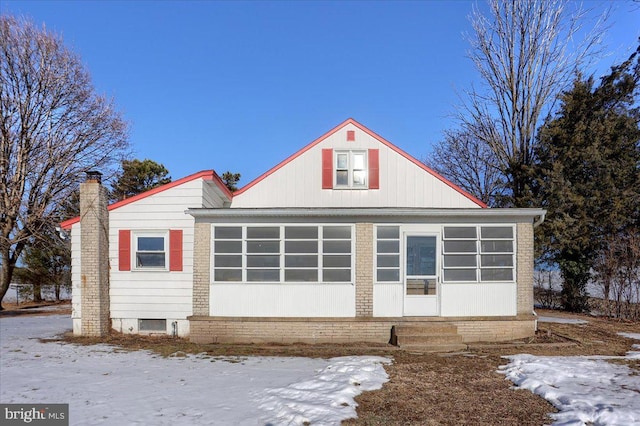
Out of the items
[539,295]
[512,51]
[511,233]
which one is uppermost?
[512,51]

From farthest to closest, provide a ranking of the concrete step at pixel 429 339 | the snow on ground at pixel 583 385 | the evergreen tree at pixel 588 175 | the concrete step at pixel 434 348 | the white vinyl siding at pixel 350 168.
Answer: the evergreen tree at pixel 588 175
the white vinyl siding at pixel 350 168
the concrete step at pixel 429 339
the concrete step at pixel 434 348
the snow on ground at pixel 583 385

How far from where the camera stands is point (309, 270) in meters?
9.80

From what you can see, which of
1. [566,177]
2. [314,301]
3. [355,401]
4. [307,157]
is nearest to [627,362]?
[355,401]

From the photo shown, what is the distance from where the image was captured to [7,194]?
51.8ft

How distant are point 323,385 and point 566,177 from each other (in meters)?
16.0

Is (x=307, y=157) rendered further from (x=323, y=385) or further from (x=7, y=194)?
(x=7, y=194)

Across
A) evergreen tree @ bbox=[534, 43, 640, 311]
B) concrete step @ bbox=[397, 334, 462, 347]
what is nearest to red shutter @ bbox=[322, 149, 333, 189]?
concrete step @ bbox=[397, 334, 462, 347]

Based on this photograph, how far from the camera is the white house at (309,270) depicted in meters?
9.49

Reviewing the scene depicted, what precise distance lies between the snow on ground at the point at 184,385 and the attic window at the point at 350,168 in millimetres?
5381

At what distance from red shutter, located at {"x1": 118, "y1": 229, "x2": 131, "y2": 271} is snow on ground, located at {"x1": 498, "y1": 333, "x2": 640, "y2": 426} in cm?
901

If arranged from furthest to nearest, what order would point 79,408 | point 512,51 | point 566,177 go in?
point 512,51 < point 566,177 < point 79,408

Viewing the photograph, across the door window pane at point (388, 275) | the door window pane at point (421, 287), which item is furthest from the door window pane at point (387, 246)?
the door window pane at point (421, 287)

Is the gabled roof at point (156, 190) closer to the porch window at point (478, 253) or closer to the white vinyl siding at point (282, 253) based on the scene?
the white vinyl siding at point (282, 253)

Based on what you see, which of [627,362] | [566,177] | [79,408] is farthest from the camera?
[566,177]
